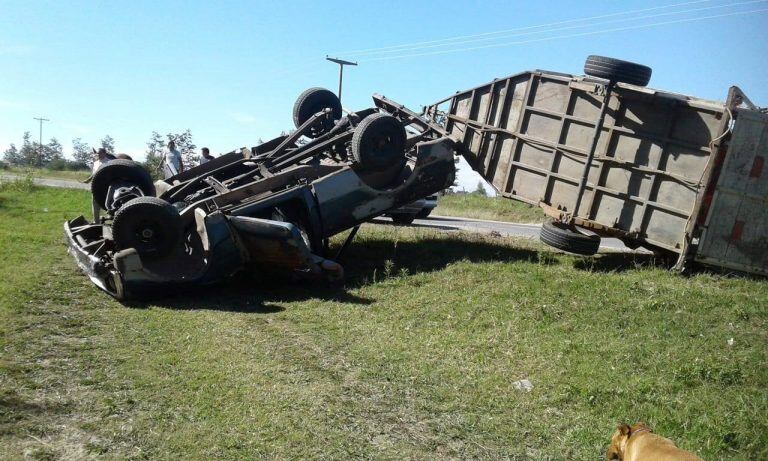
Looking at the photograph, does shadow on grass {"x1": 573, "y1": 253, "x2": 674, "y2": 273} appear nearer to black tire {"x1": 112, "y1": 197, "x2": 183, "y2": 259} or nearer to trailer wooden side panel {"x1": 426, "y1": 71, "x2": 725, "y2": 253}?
trailer wooden side panel {"x1": 426, "y1": 71, "x2": 725, "y2": 253}

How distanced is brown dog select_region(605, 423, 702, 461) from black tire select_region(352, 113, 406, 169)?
578 centimetres

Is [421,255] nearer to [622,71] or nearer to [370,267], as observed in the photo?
[370,267]

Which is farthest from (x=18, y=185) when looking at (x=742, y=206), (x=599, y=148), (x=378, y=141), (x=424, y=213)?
(x=742, y=206)

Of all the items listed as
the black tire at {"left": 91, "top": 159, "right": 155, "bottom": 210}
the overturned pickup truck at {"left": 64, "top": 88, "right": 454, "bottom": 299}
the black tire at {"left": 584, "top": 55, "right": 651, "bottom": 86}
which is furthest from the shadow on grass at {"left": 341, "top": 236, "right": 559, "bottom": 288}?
the black tire at {"left": 91, "top": 159, "right": 155, "bottom": 210}

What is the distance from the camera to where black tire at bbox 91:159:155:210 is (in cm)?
903

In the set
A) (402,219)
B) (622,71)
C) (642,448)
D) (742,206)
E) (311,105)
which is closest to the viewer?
(642,448)

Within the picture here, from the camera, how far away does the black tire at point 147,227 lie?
723 cm

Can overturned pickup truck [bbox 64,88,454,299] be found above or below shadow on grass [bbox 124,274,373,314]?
above

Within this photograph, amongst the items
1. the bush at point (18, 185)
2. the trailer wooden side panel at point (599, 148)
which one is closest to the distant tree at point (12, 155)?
the bush at point (18, 185)

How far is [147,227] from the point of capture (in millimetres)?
7348

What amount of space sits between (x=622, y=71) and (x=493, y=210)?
12761 millimetres

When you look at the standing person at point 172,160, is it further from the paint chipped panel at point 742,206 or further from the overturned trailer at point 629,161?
the paint chipped panel at point 742,206

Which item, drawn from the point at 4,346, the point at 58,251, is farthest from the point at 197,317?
the point at 58,251

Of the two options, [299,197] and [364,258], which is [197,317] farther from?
[364,258]
